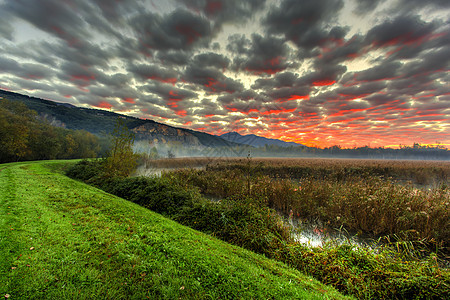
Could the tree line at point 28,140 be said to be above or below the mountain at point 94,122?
below

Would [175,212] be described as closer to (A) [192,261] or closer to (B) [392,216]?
(A) [192,261]

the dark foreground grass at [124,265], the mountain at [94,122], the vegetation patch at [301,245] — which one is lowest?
the vegetation patch at [301,245]

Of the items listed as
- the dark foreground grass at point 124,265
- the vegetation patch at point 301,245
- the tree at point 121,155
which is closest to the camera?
the dark foreground grass at point 124,265

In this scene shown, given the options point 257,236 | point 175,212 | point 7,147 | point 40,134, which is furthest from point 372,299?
point 40,134

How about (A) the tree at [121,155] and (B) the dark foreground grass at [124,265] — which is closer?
(B) the dark foreground grass at [124,265]

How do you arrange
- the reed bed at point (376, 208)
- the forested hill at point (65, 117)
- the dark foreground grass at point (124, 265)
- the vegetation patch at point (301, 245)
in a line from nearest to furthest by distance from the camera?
1. the dark foreground grass at point (124, 265)
2. the vegetation patch at point (301, 245)
3. the reed bed at point (376, 208)
4. the forested hill at point (65, 117)

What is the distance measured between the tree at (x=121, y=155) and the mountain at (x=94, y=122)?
105545 mm

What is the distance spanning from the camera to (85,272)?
2482 millimetres

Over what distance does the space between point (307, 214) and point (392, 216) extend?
321 cm

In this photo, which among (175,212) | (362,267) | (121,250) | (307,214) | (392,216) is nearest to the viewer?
(121,250)

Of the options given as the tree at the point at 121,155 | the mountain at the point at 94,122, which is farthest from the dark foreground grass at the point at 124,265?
the mountain at the point at 94,122

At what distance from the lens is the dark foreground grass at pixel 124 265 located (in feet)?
7.34

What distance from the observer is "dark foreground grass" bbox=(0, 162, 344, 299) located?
224cm

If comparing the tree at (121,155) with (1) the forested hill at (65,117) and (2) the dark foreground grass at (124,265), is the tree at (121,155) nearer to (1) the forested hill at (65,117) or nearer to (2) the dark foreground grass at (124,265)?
(2) the dark foreground grass at (124,265)
